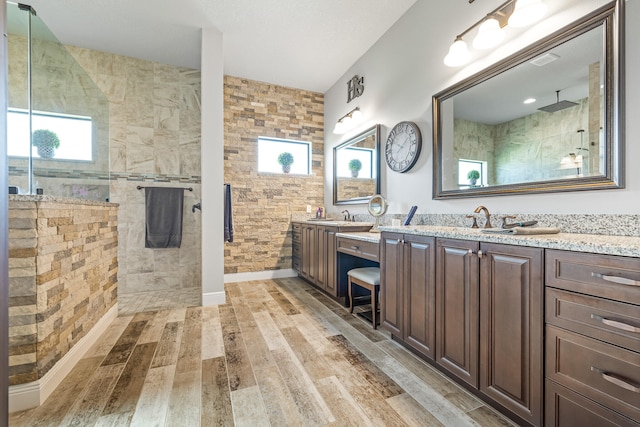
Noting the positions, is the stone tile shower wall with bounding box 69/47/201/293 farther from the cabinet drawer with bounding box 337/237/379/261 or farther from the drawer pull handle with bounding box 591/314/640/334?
the drawer pull handle with bounding box 591/314/640/334

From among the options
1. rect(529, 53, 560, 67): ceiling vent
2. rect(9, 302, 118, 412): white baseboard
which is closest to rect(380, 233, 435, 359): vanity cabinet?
rect(529, 53, 560, 67): ceiling vent

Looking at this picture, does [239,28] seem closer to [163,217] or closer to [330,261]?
[163,217]

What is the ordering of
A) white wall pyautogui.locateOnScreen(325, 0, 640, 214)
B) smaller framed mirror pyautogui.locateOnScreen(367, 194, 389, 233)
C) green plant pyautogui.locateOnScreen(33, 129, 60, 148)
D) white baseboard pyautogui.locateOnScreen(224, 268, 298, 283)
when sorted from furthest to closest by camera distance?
1. white baseboard pyautogui.locateOnScreen(224, 268, 298, 283)
2. smaller framed mirror pyautogui.locateOnScreen(367, 194, 389, 233)
3. green plant pyautogui.locateOnScreen(33, 129, 60, 148)
4. white wall pyautogui.locateOnScreen(325, 0, 640, 214)

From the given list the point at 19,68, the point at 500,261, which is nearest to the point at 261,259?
the point at 19,68

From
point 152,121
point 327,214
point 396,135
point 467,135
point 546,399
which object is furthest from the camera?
point 327,214

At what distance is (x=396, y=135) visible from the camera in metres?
2.91

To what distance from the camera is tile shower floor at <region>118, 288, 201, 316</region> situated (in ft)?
9.75

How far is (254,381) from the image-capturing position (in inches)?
65.2

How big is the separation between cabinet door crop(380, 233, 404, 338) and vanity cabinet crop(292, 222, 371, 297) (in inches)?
33.8

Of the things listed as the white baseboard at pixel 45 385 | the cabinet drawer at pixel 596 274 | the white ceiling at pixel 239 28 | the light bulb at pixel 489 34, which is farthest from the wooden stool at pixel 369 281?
the white ceiling at pixel 239 28

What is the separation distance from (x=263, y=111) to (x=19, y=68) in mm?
2697

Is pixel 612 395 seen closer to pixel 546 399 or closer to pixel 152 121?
pixel 546 399

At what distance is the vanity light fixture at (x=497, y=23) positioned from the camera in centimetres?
160

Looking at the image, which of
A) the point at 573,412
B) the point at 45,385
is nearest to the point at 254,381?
the point at 45,385
